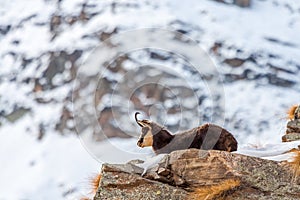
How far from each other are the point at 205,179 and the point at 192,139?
154 centimetres

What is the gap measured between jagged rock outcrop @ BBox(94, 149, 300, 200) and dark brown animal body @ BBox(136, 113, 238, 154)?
93 centimetres

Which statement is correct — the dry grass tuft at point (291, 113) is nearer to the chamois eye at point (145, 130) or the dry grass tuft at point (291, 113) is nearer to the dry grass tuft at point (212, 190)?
the chamois eye at point (145, 130)

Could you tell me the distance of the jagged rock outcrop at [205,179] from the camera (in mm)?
10984

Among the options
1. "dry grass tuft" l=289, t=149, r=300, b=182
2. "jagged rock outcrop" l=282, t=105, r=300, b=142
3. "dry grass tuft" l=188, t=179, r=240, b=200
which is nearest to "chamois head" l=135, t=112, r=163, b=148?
"dry grass tuft" l=188, t=179, r=240, b=200

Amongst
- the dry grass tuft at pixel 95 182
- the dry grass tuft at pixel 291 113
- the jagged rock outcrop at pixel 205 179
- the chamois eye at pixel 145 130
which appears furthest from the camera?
the dry grass tuft at pixel 291 113

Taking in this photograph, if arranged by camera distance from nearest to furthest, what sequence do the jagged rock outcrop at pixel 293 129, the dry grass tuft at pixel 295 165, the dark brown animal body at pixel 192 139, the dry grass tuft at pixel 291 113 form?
the dry grass tuft at pixel 295 165 → the dark brown animal body at pixel 192 139 → the jagged rock outcrop at pixel 293 129 → the dry grass tuft at pixel 291 113

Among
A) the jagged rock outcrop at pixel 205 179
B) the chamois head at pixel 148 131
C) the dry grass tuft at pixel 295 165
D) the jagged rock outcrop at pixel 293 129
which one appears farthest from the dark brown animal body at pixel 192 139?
the dry grass tuft at pixel 295 165

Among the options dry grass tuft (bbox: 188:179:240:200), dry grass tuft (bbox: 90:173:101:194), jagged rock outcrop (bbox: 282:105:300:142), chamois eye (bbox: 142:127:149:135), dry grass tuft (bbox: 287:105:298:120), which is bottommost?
dry grass tuft (bbox: 188:179:240:200)

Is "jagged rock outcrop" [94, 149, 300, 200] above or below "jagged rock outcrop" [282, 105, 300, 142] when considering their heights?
below

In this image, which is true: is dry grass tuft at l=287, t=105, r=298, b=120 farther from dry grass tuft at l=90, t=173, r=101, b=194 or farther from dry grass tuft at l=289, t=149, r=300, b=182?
dry grass tuft at l=90, t=173, r=101, b=194

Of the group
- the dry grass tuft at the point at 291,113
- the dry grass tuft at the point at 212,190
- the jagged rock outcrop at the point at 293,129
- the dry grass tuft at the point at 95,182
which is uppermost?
the dry grass tuft at the point at 291,113

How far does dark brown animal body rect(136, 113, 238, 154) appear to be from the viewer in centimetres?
1270

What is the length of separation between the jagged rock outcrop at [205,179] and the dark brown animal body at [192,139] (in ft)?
3.07

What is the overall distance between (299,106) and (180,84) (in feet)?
463
